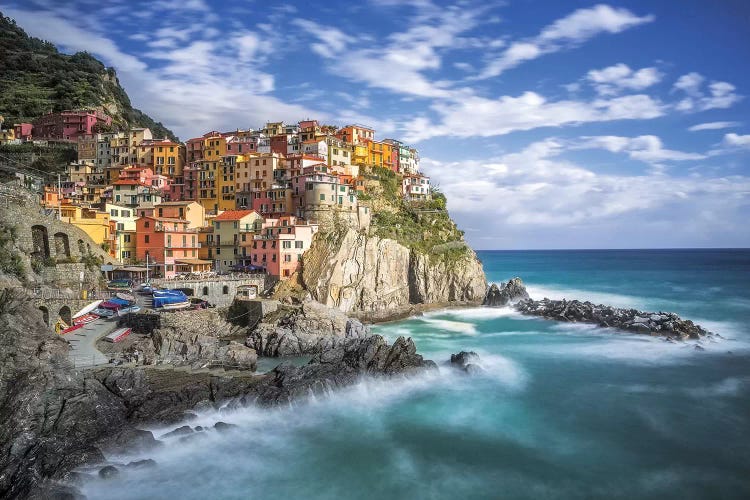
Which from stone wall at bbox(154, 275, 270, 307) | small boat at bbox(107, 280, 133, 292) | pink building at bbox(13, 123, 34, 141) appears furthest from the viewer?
pink building at bbox(13, 123, 34, 141)

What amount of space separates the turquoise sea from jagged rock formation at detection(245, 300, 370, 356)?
5611 millimetres

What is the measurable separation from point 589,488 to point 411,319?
26664 mm

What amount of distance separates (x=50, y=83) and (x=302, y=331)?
7449 centimetres

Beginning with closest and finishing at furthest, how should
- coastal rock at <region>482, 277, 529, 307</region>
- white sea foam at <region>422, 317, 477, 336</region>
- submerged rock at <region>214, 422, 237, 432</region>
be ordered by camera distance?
submerged rock at <region>214, 422, 237, 432</region>, white sea foam at <region>422, 317, 477, 336</region>, coastal rock at <region>482, 277, 529, 307</region>

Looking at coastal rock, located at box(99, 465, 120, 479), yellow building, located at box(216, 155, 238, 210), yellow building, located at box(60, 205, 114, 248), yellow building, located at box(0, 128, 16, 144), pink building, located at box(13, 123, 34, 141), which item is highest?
pink building, located at box(13, 123, 34, 141)

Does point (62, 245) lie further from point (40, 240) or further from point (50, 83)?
point (50, 83)

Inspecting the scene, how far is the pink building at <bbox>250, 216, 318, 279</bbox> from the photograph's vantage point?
137 feet

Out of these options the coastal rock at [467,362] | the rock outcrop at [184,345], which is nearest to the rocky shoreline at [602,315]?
the coastal rock at [467,362]

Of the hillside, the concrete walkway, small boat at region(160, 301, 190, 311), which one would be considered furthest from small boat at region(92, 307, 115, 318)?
the hillside

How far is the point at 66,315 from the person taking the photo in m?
28.6

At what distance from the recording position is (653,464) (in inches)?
691

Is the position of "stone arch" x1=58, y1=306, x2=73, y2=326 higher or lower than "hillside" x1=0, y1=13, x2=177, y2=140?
lower

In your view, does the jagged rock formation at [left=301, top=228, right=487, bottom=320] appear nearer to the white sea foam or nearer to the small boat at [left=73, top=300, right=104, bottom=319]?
the white sea foam

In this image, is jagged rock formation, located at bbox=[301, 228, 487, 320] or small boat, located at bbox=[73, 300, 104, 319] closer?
small boat, located at bbox=[73, 300, 104, 319]
